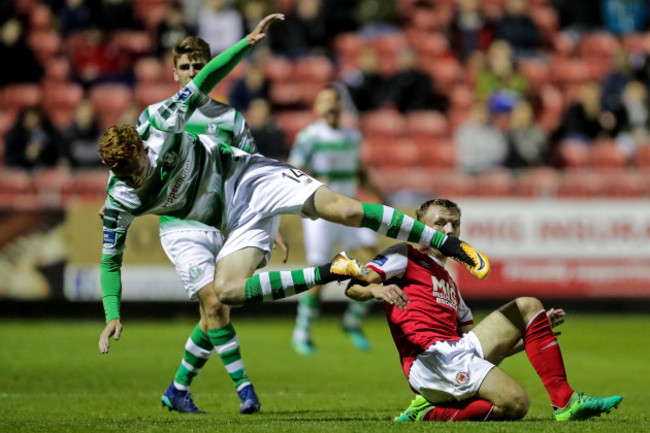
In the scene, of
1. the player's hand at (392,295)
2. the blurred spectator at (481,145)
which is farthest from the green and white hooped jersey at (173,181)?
the blurred spectator at (481,145)

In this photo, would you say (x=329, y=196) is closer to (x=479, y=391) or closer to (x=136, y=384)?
(x=479, y=391)

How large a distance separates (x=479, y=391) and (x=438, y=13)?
15500 millimetres

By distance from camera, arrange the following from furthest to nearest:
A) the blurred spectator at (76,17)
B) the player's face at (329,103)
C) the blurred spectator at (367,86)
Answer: the blurred spectator at (76,17) → the blurred spectator at (367,86) → the player's face at (329,103)

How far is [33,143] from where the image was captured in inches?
604

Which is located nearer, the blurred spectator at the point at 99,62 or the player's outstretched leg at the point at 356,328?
the player's outstretched leg at the point at 356,328

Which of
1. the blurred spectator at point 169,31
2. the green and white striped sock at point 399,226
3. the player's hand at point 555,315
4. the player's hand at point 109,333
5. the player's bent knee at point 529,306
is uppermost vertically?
the blurred spectator at point 169,31

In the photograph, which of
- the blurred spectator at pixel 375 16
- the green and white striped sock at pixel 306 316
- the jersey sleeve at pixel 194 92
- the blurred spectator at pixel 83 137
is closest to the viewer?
the jersey sleeve at pixel 194 92

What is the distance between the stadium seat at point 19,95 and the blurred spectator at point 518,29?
28.6ft

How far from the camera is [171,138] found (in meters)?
6.50

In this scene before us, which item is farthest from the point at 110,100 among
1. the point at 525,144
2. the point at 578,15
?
the point at 578,15

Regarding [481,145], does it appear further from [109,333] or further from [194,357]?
[109,333]

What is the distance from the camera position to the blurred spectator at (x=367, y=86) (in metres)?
17.7

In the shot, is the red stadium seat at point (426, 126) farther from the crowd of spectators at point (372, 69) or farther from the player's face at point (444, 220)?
the player's face at point (444, 220)

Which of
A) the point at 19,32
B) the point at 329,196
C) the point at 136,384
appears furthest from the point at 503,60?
the point at 329,196
